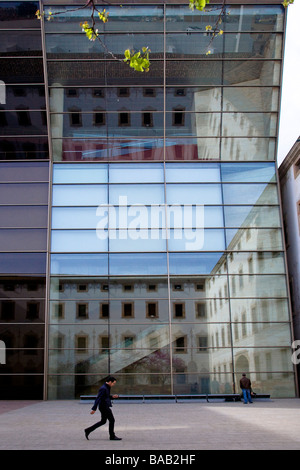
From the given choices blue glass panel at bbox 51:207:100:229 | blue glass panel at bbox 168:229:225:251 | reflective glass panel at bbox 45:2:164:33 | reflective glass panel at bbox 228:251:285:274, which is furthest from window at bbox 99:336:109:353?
reflective glass panel at bbox 45:2:164:33

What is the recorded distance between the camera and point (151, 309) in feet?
87.4

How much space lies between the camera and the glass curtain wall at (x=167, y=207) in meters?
25.9

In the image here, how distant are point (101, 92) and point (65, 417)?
1800 centimetres

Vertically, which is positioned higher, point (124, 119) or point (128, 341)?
point (124, 119)

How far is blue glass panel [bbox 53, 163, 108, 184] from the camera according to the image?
29.1 metres

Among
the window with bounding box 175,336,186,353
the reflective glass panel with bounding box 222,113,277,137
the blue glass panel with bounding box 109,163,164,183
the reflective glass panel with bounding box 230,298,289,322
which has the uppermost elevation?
the reflective glass panel with bounding box 222,113,277,137

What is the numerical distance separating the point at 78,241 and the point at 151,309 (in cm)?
546

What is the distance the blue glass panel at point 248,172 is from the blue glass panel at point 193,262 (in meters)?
4.72

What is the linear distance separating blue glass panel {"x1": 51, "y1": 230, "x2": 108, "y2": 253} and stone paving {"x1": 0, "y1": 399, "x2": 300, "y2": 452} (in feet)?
30.3

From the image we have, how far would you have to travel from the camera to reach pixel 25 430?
13719 millimetres

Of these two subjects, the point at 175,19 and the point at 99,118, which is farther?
the point at 99,118

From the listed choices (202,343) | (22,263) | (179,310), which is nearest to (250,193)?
(179,310)

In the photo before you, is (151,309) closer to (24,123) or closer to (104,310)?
(104,310)

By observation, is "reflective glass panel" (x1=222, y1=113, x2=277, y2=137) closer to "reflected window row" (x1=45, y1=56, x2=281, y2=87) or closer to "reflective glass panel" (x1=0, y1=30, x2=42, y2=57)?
"reflected window row" (x1=45, y1=56, x2=281, y2=87)
